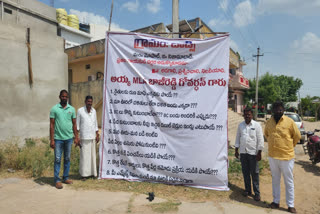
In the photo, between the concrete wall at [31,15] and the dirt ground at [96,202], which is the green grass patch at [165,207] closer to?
the dirt ground at [96,202]

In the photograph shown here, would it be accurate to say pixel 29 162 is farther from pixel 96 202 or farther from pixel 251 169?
pixel 251 169

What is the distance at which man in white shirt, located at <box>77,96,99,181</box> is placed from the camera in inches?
167

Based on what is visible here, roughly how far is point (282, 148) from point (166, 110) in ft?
6.69

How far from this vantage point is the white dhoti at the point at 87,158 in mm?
4258

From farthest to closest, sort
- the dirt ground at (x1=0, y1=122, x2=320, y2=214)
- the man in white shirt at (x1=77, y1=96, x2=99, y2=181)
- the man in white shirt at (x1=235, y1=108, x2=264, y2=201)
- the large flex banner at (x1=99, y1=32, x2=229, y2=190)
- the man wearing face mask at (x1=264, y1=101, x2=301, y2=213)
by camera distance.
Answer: the man in white shirt at (x1=77, y1=96, x2=99, y2=181) → the large flex banner at (x1=99, y1=32, x2=229, y2=190) → the man in white shirt at (x1=235, y1=108, x2=264, y2=201) → the man wearing face mask at (x1=264, y1=101, x2=301, y2=213) → the dirt ground at (x1=0, y1=122, x2=320, y2=214)

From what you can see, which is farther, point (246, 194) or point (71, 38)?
point (71, 38)

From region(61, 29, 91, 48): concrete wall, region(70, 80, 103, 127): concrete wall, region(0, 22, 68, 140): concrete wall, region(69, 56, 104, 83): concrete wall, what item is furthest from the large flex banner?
region(61, 29, 91, 48): concrete wall

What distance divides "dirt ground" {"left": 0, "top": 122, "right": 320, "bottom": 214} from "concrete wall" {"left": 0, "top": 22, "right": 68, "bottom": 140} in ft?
13.2

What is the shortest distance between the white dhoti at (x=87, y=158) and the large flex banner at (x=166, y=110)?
179 millimetres

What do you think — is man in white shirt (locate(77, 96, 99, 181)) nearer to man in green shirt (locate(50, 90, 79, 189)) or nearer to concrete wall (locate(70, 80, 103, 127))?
man in green shirt (locate(50, 90, 79, 189))

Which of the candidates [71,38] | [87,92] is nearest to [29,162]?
[87,92]

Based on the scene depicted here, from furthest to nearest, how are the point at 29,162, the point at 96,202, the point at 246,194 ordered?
the point at 29,162 → the point at 246,194 → the point at 96,202

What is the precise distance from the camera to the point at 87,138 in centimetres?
422

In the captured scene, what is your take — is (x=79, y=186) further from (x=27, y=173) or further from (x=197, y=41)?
(x=197, y=41)
